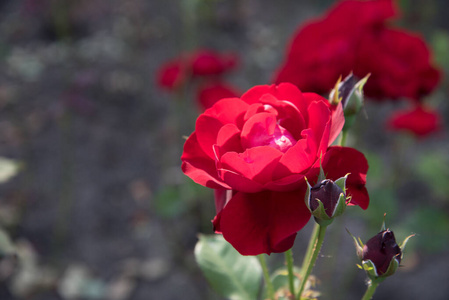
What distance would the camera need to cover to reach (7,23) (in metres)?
2.82

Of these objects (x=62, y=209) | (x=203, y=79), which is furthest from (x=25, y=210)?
(x=203, y=79)

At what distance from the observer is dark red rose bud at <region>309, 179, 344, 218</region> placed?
0.39m

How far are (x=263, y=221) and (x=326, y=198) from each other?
0.24 feet

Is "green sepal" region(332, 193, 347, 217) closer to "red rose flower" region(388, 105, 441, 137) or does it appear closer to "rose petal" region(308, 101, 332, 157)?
"rose petal" region(308, 101, 332, 157)

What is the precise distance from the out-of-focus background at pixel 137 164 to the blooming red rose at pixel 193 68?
60 mm

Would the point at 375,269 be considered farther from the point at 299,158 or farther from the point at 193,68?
the point at 193,68

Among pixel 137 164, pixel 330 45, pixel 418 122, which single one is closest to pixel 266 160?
pixel 330 45

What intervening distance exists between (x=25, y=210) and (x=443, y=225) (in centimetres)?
174

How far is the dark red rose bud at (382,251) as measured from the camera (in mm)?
414

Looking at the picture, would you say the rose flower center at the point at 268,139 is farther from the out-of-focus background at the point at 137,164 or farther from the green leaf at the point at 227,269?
the out-of-focus background at the point at 137,164

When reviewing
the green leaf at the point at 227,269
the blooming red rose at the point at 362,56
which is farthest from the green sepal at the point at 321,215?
the blooming red rose at the point at 362,56

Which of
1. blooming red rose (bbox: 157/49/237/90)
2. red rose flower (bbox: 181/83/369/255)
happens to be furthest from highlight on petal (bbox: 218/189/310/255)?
blooming red rose (bbox: 157/49/237/90)

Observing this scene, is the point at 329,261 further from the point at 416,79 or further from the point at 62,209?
the point at 62,209

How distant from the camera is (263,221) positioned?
43 cm
